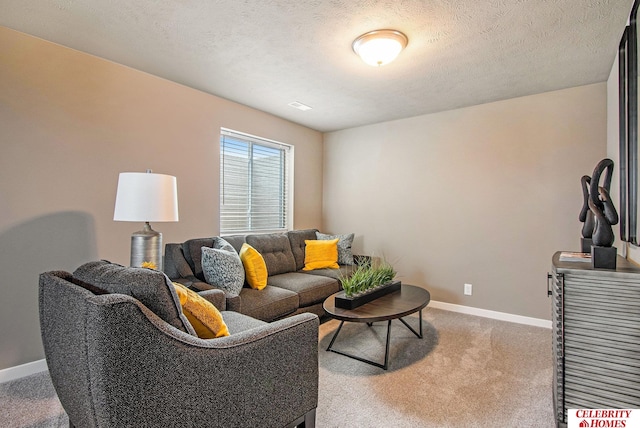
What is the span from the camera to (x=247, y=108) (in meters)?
3.96

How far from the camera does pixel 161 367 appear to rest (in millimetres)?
1096

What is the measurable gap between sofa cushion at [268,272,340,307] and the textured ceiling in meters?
1.97

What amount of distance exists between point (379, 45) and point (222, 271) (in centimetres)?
210

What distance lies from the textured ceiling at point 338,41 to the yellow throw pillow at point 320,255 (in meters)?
1.78

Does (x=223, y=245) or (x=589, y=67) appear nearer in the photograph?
(x=589, y=67)

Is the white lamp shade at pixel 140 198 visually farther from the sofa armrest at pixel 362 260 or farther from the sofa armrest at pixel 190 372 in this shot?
the sofa armrest at pixel 362 260

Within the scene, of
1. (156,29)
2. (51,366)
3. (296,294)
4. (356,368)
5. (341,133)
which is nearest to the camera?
(51,366)

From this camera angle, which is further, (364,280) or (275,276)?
(275,276)

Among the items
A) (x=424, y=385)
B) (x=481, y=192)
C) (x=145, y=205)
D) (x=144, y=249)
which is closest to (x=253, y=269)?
(x=144, y=249)

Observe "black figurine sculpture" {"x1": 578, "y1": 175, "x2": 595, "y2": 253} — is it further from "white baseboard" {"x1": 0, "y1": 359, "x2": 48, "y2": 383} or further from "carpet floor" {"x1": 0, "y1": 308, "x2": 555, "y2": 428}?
"white baseboard" {"x1": 0, "y1": 359, "x2": 48, "y2": 383}

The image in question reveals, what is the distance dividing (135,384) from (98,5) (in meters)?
2.22

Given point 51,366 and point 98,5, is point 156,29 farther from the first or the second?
point 51,366

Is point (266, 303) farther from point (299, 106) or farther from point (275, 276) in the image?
point (299, 106)

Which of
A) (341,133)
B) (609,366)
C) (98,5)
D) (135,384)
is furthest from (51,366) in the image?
(341,133)
